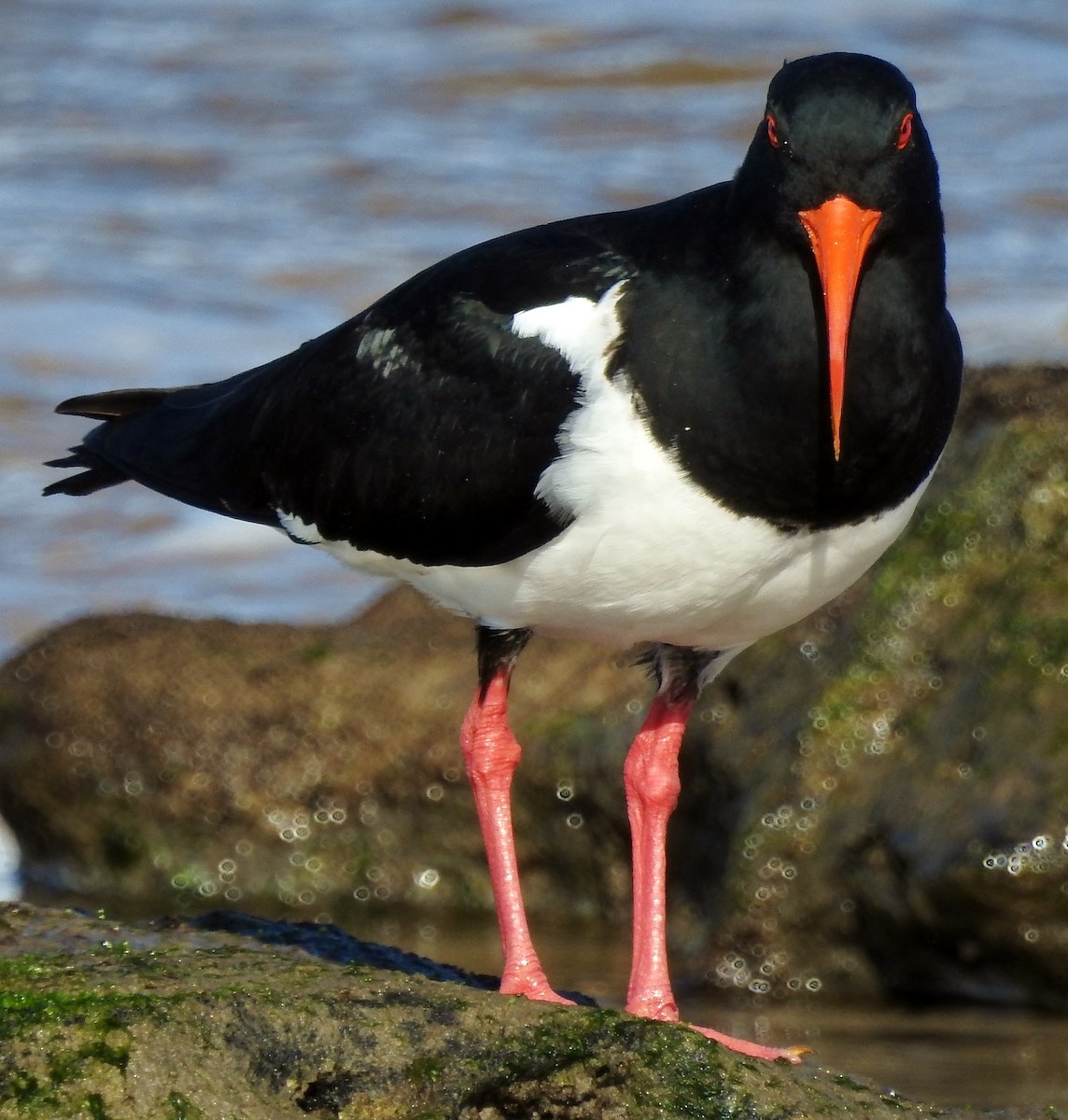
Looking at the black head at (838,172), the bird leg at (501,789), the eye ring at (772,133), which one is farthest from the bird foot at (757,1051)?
the eye ring at (772,133)

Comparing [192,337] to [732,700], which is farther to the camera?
[192,337]

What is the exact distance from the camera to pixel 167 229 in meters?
17.1

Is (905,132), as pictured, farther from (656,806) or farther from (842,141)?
(656,806)

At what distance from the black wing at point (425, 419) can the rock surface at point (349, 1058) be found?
50.3 inches

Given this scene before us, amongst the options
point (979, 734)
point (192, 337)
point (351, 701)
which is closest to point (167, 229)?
Answer: point (192, 337)

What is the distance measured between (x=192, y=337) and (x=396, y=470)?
9.21 meters

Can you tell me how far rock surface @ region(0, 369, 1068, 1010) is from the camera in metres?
7.13

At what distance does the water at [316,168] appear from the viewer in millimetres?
12789

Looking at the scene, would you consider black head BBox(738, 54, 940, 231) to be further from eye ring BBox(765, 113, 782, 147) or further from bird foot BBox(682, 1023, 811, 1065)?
bird foot BBox(682, 1023, 811, 1065)

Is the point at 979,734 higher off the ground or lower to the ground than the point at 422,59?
lower

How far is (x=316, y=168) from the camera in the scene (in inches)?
731

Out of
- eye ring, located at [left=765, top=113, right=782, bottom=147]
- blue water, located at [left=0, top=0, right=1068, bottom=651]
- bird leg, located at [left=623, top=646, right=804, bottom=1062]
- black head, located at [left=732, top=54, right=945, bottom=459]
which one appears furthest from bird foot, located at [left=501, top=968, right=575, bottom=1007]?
blue water, located at [left=0, top=0, right=1068, bottom=651]

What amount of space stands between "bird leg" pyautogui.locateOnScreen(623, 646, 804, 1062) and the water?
539cm

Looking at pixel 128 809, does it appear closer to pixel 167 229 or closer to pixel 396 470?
pixel 396 470
